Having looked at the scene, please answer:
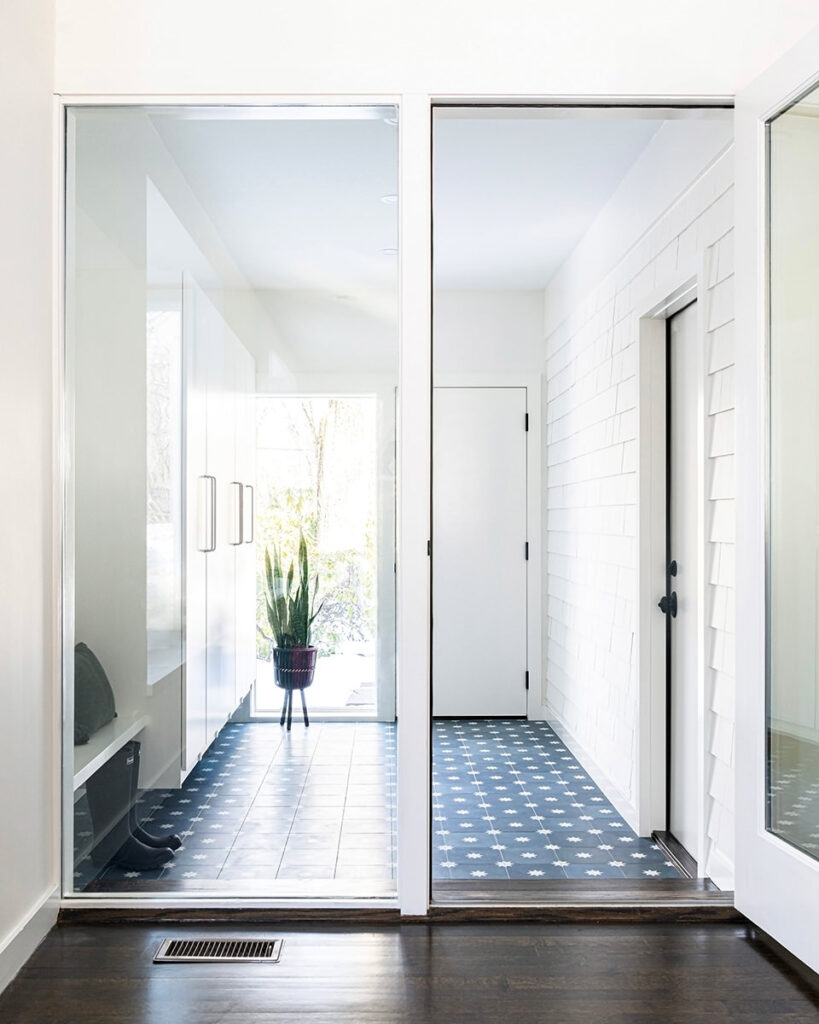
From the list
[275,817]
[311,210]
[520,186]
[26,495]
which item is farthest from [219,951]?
[520,186]

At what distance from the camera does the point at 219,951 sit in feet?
7.97

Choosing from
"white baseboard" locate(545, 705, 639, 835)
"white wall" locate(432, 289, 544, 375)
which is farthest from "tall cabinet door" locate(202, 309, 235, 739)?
"white wall" locate(432, 289, 544, 375)

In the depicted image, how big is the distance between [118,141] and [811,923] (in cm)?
267

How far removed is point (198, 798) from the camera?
2.66 m

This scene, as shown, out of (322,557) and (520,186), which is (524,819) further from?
(520,186)

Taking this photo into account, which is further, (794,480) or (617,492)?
(617,492)

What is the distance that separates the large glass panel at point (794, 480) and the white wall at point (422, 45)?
0.36 meters

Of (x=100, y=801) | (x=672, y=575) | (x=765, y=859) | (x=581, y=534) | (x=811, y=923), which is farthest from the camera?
(x=581, y=534)

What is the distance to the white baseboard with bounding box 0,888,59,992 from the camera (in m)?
2.24

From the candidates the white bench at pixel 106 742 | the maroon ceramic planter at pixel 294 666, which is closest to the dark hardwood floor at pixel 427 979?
the white bench at pixel 106 742

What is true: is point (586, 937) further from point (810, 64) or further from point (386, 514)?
point (810, 64)

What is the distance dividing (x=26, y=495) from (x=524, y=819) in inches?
98.6

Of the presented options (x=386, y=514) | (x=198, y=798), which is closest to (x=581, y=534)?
(x=386, y=514)

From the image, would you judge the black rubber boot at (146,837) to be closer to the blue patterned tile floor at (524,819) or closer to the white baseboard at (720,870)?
the blue patterned tile floor at (524,819)
